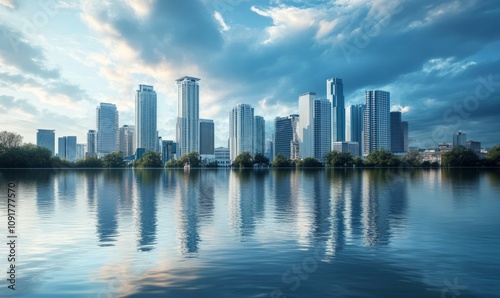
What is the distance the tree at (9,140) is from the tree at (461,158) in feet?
612

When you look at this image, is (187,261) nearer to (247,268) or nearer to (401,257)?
(247,268)

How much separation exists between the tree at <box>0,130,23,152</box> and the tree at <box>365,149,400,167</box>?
526 ft

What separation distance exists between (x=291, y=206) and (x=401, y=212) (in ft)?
29.8

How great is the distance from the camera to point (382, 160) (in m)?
190

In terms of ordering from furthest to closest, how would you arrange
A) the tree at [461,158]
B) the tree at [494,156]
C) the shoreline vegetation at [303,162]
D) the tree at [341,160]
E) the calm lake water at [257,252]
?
the tree at [341,160] → the tree at [461,158] → the tree at [494,156] → the shoreline vegetation at [303,162] → the calm lake water at [257,252]

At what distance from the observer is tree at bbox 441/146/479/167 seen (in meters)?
170

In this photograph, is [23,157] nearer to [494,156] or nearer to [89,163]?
[89,163]

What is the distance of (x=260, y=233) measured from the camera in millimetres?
21578

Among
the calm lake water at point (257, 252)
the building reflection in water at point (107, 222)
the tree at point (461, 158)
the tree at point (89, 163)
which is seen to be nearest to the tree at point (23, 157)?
the tree at point (89, 163)

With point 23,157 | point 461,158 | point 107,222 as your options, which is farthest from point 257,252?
point 461,158

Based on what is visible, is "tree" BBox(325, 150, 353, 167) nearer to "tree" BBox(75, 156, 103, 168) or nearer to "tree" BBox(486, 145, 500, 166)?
"tree" BBox(486, 145, 500, 166)

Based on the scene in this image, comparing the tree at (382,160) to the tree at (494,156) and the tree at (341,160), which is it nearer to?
the tree at (341,160)

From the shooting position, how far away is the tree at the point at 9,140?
144 metres

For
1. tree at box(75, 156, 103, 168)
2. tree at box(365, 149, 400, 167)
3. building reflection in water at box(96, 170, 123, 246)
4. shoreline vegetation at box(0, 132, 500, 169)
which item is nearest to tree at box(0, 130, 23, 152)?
shoreline vegetation at box(0, 132, 500, 169)
